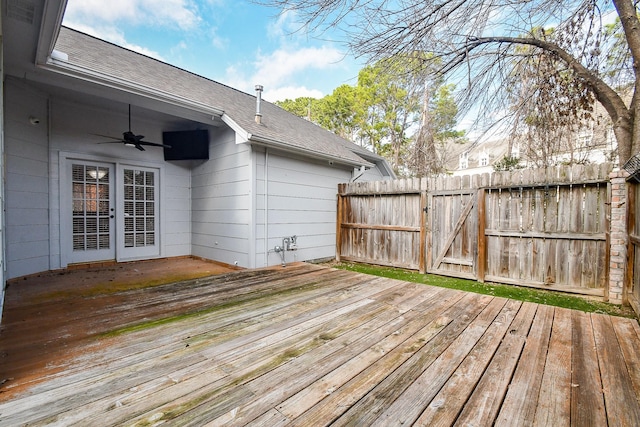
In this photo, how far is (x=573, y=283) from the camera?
3.71 m

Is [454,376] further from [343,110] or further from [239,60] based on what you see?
[343,110]

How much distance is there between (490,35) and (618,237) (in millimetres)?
3496

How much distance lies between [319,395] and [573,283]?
4106 mm

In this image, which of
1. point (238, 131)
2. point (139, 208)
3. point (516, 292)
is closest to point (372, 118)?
point (238, 131)

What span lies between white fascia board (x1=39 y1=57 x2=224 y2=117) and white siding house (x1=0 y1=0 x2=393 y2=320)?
14 mm

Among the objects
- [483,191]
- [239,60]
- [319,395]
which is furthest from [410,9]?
[239,60]

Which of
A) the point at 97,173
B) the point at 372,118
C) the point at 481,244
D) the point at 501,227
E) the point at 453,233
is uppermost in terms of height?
the point at 372,118

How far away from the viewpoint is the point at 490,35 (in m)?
4.43

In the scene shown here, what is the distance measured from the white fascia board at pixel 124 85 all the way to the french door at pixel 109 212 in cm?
199

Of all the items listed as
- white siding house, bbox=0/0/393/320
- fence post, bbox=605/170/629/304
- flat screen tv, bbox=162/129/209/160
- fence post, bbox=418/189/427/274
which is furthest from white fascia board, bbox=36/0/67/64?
fence post, bbox=605/170/629/304

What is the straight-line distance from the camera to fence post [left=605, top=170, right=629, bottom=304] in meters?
3.30

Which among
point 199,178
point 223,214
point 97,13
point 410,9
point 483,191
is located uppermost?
point 97,13

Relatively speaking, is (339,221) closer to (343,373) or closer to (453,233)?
(453,233)

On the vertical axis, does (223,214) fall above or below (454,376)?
above
